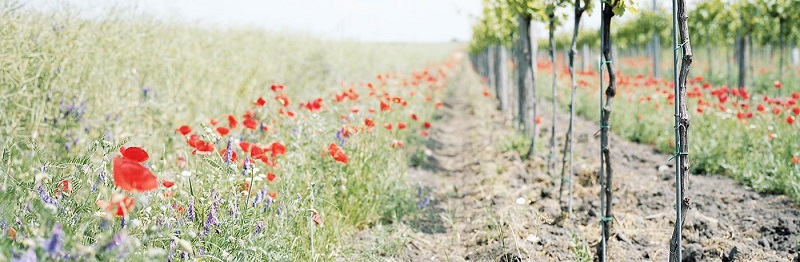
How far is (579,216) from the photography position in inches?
157

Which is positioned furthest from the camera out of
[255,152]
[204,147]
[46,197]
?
[255,152]

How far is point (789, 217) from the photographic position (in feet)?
12.2

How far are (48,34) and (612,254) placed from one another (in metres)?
4.11

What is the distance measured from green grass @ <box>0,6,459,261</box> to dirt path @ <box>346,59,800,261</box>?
41 centimetres

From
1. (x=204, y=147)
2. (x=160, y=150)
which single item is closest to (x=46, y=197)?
(x=204, y=147)

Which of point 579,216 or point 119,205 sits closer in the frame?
point 119,205

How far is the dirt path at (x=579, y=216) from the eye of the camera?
3312 mm

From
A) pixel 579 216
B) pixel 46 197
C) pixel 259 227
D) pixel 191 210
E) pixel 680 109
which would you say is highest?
pixel 680 109

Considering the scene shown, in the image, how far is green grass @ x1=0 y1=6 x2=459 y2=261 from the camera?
6.07 feet

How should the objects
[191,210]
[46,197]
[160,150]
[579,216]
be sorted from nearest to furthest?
1. [46,197]
2. [191,210]
3. [579,216]
4. [160,150]

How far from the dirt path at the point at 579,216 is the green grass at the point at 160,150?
410mm

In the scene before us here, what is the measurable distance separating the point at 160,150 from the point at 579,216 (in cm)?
315

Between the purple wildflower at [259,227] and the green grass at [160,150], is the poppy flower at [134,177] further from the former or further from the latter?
the purple wildflower at [259,227]

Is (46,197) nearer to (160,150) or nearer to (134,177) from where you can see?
(134,177)
